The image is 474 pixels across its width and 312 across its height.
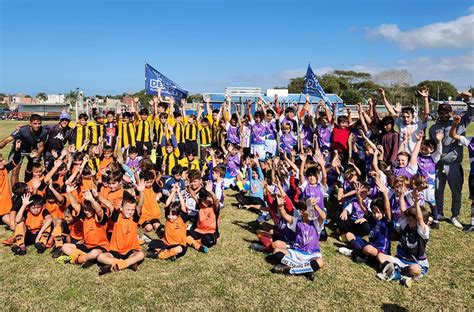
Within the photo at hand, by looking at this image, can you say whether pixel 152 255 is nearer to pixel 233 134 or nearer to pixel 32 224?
pixel 32 224

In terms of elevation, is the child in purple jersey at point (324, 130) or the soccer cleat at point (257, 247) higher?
the child in purple jersey at point (324, 130)

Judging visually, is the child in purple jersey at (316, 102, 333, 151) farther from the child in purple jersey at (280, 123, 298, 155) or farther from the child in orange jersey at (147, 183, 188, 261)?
the child in orange jersey at (147, 183, 188, 261)

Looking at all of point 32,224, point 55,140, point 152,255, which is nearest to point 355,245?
point 152,255

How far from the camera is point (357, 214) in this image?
7.04m

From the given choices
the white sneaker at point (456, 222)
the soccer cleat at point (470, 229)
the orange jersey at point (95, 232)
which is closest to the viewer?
the orange jersey at point (95, 232)

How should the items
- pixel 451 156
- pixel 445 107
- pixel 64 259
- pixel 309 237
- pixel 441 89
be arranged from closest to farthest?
pixel 309 237 → pixel 64 259 → pixel 445 107 → pixel 451 156 → pixel 441 89

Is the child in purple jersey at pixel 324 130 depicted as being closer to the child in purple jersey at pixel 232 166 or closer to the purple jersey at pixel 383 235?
the child in purple jersey at pixel 232 166

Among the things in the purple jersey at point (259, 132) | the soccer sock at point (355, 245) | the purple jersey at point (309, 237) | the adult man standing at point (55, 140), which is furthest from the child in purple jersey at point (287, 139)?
the adult man standing at point (55, 140)

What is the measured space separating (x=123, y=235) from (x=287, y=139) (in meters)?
5.95

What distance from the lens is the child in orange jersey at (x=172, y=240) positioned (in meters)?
6.10

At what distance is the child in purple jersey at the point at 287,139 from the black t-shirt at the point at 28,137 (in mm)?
6218

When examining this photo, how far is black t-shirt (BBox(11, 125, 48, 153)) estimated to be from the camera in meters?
8.62

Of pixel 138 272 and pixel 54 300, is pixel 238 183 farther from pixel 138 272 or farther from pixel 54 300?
pixel 54 300

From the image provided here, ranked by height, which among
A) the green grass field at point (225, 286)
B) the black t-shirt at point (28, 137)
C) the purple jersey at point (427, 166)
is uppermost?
the black t-shirt at point (28, 137)
